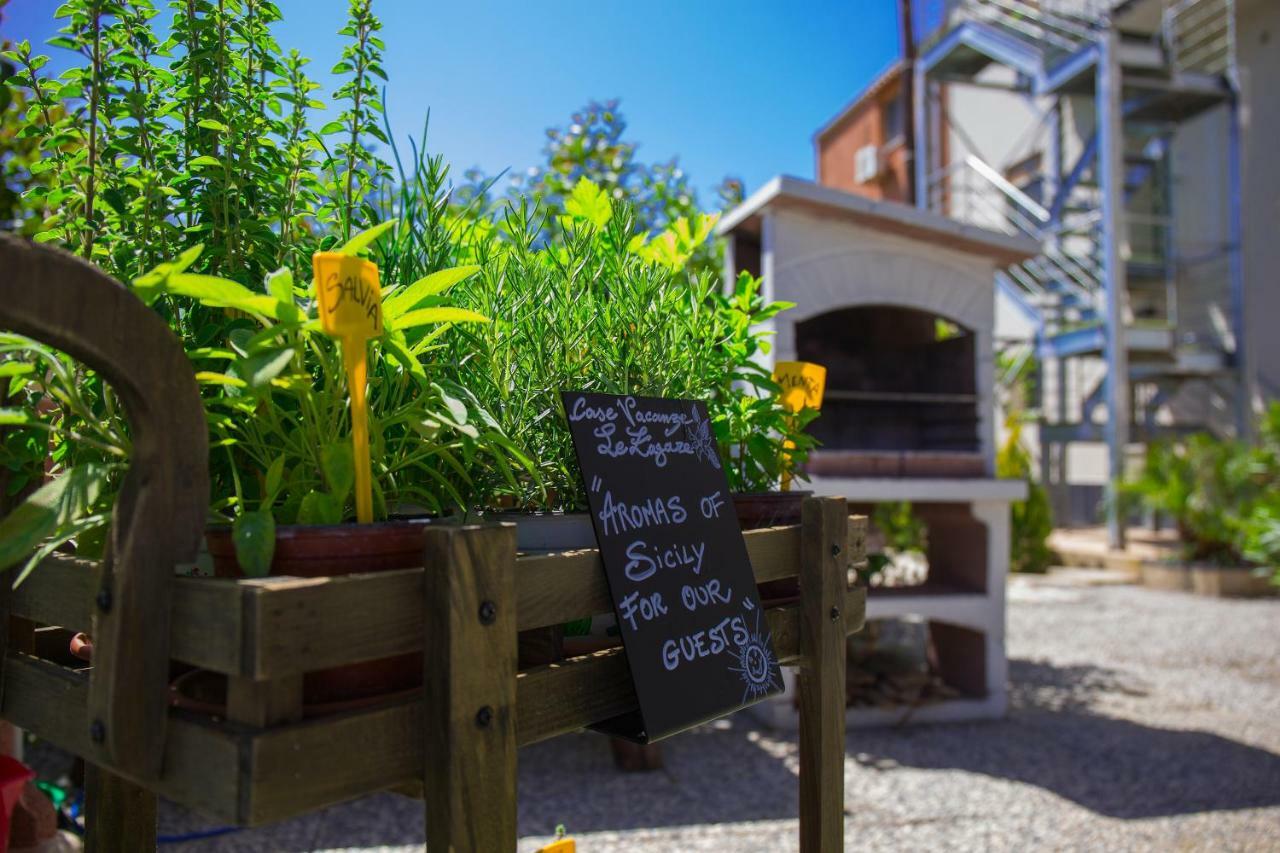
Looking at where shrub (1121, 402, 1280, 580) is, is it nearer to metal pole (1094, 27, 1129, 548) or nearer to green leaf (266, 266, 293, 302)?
metal pole (1094, 27, 1129, 548)

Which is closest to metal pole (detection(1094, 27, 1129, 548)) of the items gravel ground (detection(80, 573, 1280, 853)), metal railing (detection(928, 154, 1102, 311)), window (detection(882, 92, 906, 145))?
metal railing (detection(928, 154, 1102, 311))

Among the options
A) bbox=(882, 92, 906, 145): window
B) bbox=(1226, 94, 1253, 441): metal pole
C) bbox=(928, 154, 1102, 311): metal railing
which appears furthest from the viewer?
bbox=(882, 92, 906, 145): window

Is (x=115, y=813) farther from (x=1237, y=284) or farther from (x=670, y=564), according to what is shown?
(x=1237, y=284)

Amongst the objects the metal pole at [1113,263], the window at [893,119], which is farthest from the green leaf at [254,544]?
the window at [893,119]

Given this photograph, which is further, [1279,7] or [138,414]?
[1279,7]

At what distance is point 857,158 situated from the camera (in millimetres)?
14312

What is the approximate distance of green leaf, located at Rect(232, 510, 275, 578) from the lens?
2.55 ft

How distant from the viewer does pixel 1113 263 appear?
8172mm

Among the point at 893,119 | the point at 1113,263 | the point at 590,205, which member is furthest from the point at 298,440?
the point at 893,119

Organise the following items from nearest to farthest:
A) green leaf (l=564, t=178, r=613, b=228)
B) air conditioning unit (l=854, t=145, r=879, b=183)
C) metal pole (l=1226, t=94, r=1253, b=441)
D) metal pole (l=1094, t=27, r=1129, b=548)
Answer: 1. green leaf (l=564, t=178, r=613, b=228)
2. metal pole (l=1094, t=27, r=1129, b=548)
3. metal pole (l=1226, t=94, r=1253, b=441)
4. air conditioning unit (l=854, t=145, r=879, b=183)

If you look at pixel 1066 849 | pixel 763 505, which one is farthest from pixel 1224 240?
pixel 763 505

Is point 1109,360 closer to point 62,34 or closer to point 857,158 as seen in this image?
point 857,158

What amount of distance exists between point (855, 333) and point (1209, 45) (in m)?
7.43

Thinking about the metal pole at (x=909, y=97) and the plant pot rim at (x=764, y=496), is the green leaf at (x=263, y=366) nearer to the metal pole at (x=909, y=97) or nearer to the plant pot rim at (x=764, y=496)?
the plant pot rim at (x=764, y=496)
